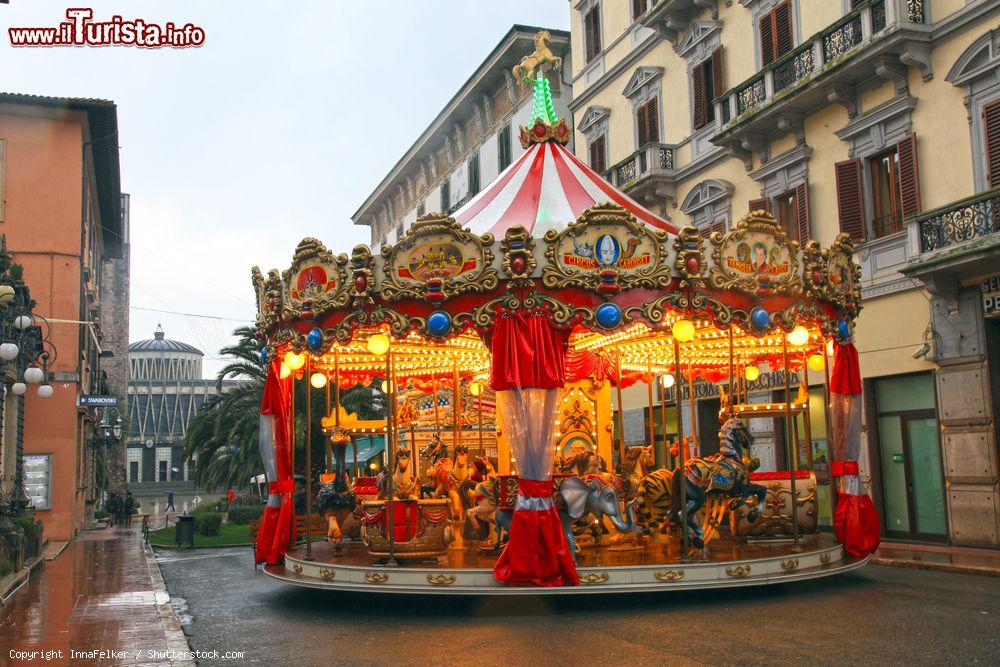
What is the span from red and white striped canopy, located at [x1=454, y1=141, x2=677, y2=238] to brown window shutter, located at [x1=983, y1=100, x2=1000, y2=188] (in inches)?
233

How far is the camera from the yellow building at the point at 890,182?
53.0 feet

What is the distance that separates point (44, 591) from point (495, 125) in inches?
977

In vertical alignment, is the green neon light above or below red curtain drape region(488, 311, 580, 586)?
above

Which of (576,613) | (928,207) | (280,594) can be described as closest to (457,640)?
(576,613)

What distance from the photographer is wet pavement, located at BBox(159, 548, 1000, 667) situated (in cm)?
867

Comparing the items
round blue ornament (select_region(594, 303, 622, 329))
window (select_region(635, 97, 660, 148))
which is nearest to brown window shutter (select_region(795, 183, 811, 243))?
window (select_region(635, 97, 660, 148))

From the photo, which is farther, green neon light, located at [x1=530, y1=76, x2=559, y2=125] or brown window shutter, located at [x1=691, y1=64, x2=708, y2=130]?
brown window shutter, located at [x1=691, y1=64, x2=708, y2=130]

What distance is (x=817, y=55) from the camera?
19156 millimetres

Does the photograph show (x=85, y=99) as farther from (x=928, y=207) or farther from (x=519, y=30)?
(x=928, y=207)

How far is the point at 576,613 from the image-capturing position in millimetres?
10867

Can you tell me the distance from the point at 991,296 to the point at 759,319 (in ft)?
20.2

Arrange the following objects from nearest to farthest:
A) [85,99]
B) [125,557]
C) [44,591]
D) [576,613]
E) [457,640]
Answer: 1. [457,640]
2. [576,613]
3. [44,591]
4. [125,557]
5. [85,99]

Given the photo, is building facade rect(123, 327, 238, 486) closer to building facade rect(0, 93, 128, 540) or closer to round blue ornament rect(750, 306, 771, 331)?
building facade rect(0, 93, 128, 540)

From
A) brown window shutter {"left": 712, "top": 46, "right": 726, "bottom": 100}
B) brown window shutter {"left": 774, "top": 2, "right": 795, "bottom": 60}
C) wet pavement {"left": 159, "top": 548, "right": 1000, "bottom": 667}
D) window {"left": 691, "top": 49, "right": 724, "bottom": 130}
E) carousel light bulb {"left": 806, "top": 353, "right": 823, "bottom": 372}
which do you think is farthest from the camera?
window {"left": 691, "top": 49, "right": 724, "bottom": 130}
